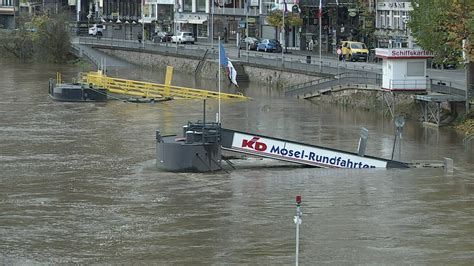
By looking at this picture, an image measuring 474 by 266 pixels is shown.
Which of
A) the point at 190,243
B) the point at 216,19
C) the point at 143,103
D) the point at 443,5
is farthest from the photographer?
the point at 216,19

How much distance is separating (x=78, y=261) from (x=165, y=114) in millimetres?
35474

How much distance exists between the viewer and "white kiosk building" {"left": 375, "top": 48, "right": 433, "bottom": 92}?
2339 inches

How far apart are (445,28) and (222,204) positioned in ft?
86.1

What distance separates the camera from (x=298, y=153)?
4250 centimetres

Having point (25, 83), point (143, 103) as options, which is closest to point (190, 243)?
point (143, 103)

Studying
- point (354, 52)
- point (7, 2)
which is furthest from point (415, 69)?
point (7, 2)

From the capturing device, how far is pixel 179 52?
102 m

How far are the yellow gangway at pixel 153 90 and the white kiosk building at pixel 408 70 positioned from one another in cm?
1399

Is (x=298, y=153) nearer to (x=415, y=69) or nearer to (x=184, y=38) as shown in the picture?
(x=415, y=69)

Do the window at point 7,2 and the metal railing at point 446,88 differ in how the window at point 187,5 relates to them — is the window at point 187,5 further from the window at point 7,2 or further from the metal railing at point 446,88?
the metal railing at point 446,88

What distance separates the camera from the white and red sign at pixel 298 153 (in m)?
42.3

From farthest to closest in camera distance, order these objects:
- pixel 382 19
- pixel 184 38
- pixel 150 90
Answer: pixel 184 38
pixel 382 19
pixel 150 90

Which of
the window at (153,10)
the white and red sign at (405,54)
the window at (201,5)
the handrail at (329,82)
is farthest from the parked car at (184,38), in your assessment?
the white and red sign at (405,54)

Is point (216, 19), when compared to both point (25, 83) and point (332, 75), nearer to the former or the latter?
point (25, 83)
